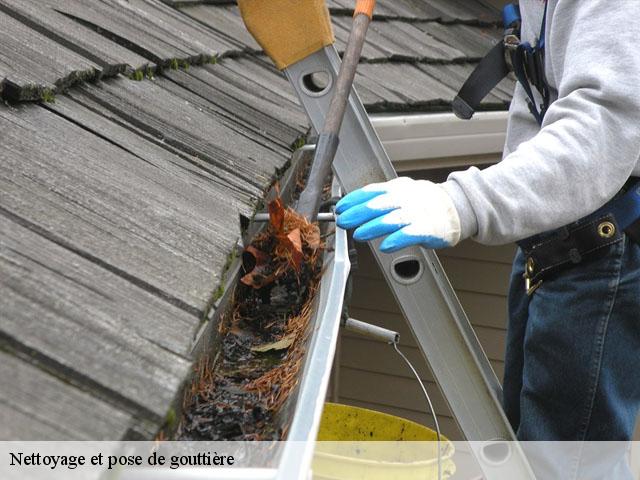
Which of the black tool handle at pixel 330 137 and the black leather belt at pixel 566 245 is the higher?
the black tool handle at pixel 330 137

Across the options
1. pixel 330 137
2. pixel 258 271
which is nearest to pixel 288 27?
pixel 330 137

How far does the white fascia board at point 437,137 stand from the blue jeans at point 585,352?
43.2 inches

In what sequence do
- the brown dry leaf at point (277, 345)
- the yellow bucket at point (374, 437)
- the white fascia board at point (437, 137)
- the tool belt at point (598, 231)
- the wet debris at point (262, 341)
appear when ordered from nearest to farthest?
1. the wet debris at point (262, 341)
2. the brown dry leaf at point (277, 345)
3. the tool belt at point (598, 231)
4. the yellow bucket at point (374, 437)
5. the white fascia board at point (437, 137)

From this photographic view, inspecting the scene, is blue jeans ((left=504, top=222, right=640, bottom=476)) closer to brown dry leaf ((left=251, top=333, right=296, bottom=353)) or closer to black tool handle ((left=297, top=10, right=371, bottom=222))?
black tool handle ((left=297, top=10, right=371, bottom=222))

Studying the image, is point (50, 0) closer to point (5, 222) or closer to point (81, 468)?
point (5, 222)

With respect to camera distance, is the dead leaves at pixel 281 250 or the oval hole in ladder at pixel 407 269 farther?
the oval hole in ladder at pixel 407 269

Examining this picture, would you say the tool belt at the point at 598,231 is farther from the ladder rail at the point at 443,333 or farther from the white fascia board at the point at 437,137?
the white fascia board at the point at 437,137

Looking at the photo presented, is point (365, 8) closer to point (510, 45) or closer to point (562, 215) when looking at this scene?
point (510, 45)

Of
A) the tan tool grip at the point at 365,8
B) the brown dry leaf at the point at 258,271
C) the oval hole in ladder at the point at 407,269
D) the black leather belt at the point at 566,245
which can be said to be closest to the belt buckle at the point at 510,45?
the tan tool grip at the point at 365,8

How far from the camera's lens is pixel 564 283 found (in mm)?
2311

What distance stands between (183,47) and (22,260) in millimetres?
1520

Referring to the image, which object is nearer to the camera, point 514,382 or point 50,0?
point 50,0

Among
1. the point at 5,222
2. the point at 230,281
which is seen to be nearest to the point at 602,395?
the point at 230,281

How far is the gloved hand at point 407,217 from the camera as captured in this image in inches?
68.7
